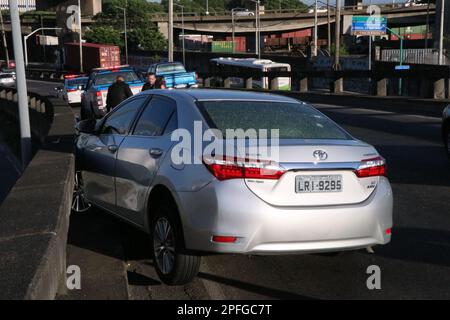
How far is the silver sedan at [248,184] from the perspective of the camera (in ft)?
15.2

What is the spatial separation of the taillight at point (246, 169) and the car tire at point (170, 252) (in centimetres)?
59

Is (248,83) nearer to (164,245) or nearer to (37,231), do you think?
(164,245)

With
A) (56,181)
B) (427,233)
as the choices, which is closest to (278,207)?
(427,233)

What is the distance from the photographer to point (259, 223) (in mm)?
4613

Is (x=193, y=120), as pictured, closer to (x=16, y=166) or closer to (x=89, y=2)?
(x=16, y=166)

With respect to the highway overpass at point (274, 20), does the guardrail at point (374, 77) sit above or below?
below

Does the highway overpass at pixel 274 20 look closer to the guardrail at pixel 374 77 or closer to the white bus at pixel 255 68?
the white bus at pixel 255 68

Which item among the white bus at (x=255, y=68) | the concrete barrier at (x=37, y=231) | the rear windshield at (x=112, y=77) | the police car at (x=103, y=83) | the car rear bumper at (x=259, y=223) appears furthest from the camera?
the white bus at (x=255, y=68)

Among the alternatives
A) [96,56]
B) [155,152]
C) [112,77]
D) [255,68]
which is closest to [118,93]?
[112,77]

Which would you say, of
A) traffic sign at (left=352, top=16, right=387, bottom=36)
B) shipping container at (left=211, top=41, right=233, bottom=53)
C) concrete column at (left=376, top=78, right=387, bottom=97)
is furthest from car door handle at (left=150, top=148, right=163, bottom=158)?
shipping container at (left=211, top=41, right=233, bottom=53)

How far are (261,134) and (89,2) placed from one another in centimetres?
12374

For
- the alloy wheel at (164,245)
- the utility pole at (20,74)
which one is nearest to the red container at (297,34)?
the utility pole at (20,74)

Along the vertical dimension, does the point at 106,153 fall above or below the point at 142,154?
below

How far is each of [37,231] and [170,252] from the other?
103 cm
